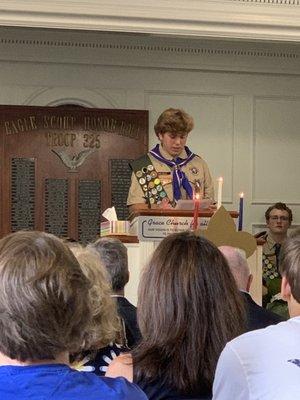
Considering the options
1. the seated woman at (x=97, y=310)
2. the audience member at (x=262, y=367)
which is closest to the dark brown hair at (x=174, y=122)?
the seated woman at (x=97, y=310)

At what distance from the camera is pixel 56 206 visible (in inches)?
307

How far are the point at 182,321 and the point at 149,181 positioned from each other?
373cm

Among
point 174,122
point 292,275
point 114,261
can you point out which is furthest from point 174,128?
point 292,275

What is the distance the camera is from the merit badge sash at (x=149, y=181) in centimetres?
564

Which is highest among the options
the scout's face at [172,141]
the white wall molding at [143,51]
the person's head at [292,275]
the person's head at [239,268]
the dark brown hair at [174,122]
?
the white wall molding at [143,51]

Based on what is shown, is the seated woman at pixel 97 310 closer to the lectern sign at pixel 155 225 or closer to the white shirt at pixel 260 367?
the white shirt at pixel 260 367

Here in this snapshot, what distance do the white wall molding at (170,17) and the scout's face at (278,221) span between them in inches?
67.7

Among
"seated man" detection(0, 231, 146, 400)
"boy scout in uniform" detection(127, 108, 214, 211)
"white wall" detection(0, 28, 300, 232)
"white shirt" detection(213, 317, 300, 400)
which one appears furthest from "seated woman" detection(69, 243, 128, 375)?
"white wall" detection(0, 28, 300, 232)

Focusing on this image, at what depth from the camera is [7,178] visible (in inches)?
301

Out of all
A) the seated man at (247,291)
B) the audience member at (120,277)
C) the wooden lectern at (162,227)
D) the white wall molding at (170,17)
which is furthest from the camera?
the white wall molding at (170,17)

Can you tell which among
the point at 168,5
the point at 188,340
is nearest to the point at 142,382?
the point at 188,340

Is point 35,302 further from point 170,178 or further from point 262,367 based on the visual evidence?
point 170,178

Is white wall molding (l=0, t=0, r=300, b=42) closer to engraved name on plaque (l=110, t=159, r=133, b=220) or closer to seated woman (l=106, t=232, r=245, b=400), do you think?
engraved name on plaque (l=110, t=159, r=133, b=220)

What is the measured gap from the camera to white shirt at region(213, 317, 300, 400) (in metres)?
1.69
